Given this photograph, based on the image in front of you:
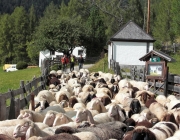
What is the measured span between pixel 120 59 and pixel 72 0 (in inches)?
1787

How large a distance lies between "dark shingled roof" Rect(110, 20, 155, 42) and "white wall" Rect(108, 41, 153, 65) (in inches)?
15.7

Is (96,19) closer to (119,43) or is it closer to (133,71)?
(119,43)

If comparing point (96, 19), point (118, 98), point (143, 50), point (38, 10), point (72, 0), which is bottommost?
point (118, 98)

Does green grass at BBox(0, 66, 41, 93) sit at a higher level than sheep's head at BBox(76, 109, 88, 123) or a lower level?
lower

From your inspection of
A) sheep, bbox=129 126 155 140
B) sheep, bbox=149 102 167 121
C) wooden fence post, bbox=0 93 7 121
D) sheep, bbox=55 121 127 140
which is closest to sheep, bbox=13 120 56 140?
sheep, bbox=55 121 127 140

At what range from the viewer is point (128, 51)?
31.7 meters

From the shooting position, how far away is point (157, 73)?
15.5m

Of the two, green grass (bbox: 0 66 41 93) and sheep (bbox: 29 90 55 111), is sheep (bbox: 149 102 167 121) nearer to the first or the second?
sheep (bbox: 29 90 55 111)

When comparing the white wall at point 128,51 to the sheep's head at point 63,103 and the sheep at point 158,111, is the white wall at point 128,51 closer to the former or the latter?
the sheep's head at point 63,103

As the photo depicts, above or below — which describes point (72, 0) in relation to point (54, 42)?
above

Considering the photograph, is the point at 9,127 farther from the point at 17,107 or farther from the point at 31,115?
the point at 17,107

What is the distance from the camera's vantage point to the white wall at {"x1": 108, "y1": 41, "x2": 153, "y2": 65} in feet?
103

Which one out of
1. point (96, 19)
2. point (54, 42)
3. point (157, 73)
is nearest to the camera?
point (157, 73)

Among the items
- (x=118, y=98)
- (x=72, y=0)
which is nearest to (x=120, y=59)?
(x=118, y=98)
